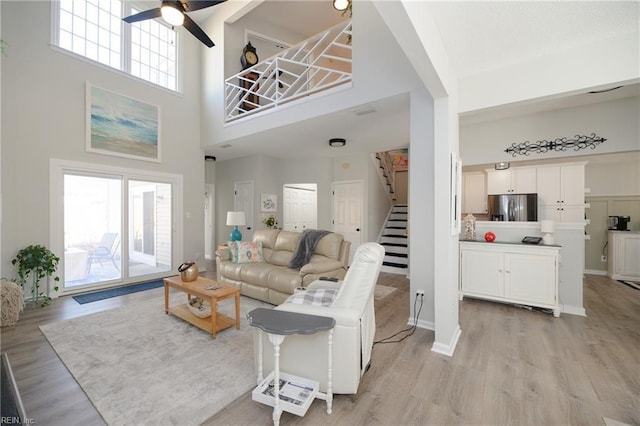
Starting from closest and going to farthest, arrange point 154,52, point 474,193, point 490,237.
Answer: point 490,237 < point 154,52 < point 474,193

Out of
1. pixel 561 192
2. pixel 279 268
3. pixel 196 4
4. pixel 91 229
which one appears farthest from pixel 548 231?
pixel 91 229

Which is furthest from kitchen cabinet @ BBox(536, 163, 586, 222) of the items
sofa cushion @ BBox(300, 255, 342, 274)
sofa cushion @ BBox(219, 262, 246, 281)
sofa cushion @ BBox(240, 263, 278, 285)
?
sofa cushion @ BBox(219, 262, 246, 281)

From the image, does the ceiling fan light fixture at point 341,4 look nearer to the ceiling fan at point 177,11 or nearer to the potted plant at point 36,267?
the ceiling fan at point 177,11

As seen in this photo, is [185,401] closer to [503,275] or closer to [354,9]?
[503,275]

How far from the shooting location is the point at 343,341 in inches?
66.7

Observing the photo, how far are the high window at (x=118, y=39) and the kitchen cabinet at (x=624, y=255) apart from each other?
907cm

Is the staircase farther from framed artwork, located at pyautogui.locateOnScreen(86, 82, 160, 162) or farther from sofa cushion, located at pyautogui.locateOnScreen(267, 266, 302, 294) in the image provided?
framed artwork, located at pyautogui.locateOnScreen(86, 82, 160, 162)

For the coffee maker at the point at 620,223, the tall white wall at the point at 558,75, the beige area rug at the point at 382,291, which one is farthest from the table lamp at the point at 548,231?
the coffee maker at the point at 620,223

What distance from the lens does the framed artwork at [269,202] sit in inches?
254

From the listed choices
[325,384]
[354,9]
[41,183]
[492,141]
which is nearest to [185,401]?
[325,384]

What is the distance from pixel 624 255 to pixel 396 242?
4049mm

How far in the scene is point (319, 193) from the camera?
21.8 ft

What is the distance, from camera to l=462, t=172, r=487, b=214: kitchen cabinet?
5668 millimetres

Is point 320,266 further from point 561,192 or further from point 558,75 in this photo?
point 561,192
